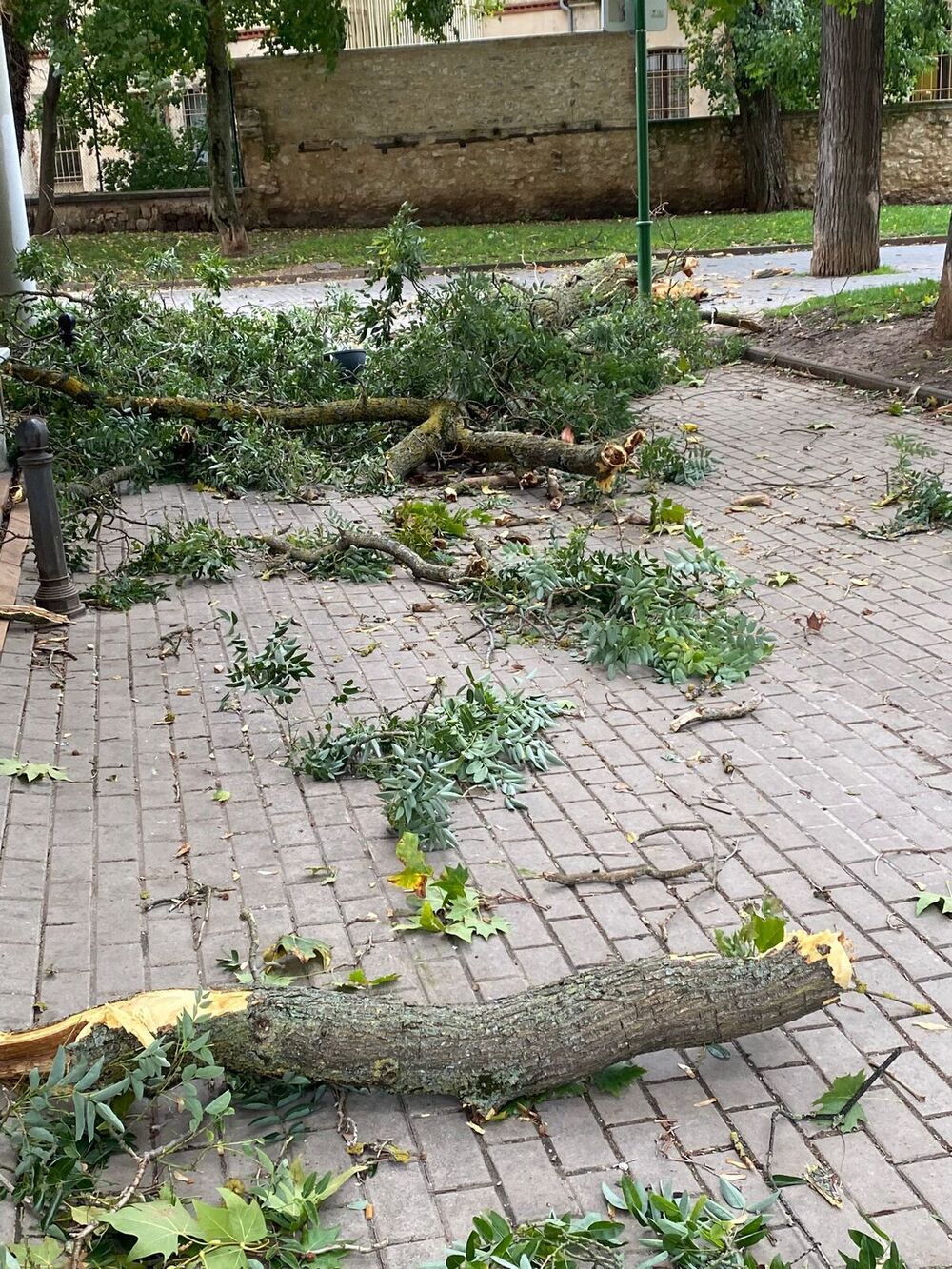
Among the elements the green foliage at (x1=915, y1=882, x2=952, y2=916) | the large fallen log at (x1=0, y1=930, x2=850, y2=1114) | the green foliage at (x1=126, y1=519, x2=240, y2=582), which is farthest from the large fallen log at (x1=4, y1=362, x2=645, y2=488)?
the large fallen log at (x1=0, y1=930, x2=850, y2=1114)

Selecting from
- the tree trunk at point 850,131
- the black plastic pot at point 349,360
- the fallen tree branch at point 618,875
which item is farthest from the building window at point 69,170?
the fallen tree branch at point 618,875

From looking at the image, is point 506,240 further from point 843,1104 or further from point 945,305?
point 843,1104

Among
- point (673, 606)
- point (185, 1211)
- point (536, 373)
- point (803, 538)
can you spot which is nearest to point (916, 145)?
point (536, 373)

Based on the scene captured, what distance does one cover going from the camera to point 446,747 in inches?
189

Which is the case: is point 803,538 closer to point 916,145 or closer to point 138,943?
point 138,943

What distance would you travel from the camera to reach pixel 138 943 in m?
3.74

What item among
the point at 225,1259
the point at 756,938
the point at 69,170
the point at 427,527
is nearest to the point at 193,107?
the point at 69,170

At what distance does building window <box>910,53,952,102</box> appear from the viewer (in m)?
31.3

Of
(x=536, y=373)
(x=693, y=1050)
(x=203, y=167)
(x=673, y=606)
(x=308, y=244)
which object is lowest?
(x=693, y=1050)

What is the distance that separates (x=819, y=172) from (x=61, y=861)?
43.2 feet

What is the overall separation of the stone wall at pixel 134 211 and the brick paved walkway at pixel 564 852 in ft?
72.9

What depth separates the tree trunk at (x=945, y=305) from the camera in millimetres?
10969

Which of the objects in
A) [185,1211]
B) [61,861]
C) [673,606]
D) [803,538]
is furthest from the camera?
[803,538]

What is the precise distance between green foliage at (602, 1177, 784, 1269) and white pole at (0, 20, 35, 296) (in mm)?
9810
